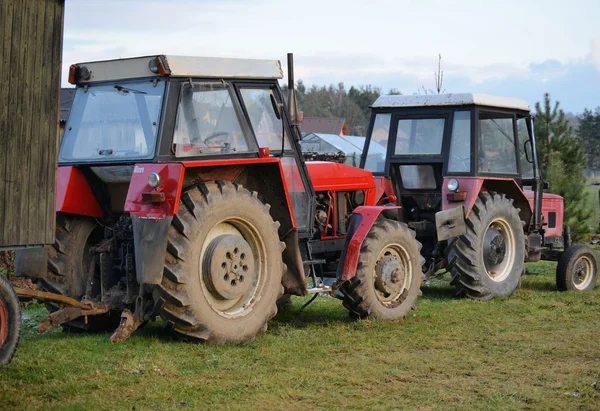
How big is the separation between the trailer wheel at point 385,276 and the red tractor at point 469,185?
1.39 metres

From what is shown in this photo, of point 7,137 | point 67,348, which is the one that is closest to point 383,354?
point 67,348

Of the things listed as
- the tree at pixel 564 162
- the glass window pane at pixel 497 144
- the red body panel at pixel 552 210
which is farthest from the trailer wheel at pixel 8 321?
the tree at pixel 564 162

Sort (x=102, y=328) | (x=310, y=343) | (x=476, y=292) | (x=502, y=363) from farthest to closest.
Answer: (x=476, y=292) → (x=102, y=328) → (x=310, y=343) → (x=502, y=363)

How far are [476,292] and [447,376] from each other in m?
4.84

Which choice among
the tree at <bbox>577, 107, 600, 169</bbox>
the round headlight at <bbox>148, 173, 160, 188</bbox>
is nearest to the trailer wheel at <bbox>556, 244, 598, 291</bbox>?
the round headlight at <bbox>148, 173, 160, 188</bbox>

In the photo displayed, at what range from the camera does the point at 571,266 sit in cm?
1273

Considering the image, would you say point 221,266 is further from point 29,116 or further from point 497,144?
point 497,144

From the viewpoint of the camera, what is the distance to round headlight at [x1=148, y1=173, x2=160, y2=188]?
7.71 m

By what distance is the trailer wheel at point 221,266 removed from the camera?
788 centimetres

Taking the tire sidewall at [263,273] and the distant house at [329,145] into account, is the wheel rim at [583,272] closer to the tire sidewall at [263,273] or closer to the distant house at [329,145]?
the tire sidewall at [263,273]

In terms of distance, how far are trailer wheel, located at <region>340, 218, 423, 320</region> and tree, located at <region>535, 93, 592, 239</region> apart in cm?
1037

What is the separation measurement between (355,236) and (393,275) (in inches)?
24.0

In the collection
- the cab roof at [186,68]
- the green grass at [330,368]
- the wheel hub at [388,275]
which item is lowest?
the green grass at [330,368]

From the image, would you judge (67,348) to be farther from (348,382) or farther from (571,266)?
(571,266)
